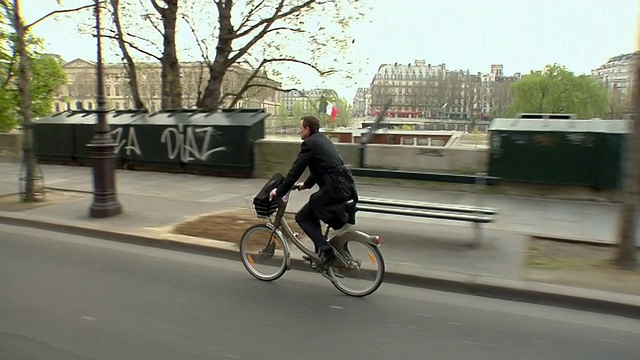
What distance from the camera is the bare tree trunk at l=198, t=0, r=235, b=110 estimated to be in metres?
18.6

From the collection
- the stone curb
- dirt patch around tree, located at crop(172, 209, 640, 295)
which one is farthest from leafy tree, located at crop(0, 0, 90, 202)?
the stone curb

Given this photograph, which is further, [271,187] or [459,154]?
[459,154]

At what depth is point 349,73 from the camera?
2067cm

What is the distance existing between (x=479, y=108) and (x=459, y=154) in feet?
83.2

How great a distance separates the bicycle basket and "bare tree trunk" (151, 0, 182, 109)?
589 inches

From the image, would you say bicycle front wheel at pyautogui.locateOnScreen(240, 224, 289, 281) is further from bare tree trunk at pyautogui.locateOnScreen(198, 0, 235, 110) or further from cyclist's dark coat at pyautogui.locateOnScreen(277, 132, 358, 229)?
bare tree trunk at pyautogui.locateOnScreen(198, 0, 235, 110)

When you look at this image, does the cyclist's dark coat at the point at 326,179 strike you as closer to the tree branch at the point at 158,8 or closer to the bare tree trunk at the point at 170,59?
the bare tree trunk at the point at 170,59

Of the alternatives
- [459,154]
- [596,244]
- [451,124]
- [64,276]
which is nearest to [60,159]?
[64,276]

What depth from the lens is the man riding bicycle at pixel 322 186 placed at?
457 centimetres

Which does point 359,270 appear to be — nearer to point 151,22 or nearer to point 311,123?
point 311,123

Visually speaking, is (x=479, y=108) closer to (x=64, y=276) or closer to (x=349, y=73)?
(x=349, y=73)

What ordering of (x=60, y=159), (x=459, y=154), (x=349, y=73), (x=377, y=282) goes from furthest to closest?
(x=349, y=73) < (x=60, y=159) < (x=459, y=154) < (x=377, y=282)

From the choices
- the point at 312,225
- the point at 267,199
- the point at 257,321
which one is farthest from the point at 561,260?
the point at 257,321

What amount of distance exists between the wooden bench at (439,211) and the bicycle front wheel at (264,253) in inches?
63.1
